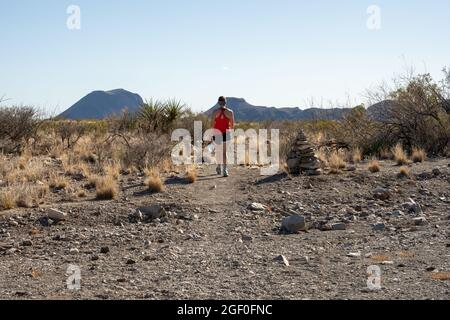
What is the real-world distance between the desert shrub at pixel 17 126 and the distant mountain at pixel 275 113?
20.7 ft

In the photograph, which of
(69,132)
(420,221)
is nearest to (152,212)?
(420,221)

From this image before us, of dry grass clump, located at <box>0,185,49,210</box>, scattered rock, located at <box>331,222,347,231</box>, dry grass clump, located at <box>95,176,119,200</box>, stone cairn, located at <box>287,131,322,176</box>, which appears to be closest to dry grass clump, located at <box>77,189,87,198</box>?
dry grass clump, located at <box>95,176,119,200</box>

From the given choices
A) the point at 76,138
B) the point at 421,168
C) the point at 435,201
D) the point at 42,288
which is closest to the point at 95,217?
the point at 42,288

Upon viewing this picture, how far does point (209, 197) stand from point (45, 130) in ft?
45.6

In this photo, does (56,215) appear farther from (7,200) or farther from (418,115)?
(418,115)

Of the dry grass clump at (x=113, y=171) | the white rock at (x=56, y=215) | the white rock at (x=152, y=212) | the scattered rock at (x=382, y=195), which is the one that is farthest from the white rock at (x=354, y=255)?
the dry grass clump at (x=113, y=171)

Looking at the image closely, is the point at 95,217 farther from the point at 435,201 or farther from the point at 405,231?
the point at 435,201

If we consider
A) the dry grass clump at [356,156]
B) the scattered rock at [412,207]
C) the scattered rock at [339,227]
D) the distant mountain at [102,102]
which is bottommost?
the scattered rock at [339,227]

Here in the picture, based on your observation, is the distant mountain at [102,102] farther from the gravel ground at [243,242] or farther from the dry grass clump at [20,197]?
the gravel ground at [243,242]

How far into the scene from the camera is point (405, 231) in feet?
28.7

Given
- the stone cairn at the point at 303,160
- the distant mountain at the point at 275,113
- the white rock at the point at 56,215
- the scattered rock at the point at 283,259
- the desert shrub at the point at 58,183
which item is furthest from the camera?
the distant mountain at the point at 275,113

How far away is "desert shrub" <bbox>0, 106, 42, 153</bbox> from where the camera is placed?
66.8 feet

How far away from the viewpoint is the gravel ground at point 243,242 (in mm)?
6148

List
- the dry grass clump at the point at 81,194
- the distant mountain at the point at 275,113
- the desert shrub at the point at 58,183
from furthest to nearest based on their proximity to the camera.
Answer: the distant mountain at the point at 275,113 → the desert shrub at the point at 58,183 → the dry grass clump at the point at 81,194
